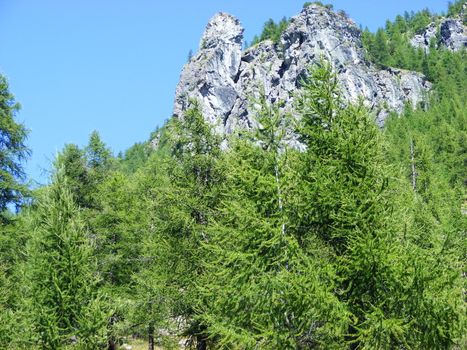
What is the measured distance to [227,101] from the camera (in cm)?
14050

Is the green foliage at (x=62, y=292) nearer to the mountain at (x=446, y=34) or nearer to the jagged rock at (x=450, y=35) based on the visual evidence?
the jagged rock at (x=450, y=35)

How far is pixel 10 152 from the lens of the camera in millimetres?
20031

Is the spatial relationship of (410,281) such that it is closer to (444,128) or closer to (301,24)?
(444,128)

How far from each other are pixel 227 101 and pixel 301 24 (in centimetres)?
3357

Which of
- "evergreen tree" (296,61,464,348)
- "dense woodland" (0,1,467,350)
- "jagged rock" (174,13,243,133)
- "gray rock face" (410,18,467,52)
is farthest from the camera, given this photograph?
"gray rock face" (410,18,467,52)

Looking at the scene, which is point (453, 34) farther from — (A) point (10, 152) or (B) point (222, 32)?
(A) point (10, 152)

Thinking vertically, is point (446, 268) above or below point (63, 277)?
below

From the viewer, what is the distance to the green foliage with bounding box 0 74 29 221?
19531 mm

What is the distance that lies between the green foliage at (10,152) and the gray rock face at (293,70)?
109 meters

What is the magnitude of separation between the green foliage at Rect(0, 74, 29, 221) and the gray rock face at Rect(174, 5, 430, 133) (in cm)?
10900

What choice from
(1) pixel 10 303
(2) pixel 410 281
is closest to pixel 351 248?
(2) pixel 410 281

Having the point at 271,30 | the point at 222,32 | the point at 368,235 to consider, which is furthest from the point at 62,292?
the point at 271,30

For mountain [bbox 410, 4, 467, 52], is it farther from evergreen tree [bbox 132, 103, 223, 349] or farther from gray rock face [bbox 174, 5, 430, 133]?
evergreen tree [bbox 132, 103, 223, 349]

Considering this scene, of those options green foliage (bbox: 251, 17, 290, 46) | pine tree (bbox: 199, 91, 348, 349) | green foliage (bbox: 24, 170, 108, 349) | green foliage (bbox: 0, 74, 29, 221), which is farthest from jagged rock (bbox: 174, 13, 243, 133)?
pine tree (bbox: 199, 91, 348, 349)
